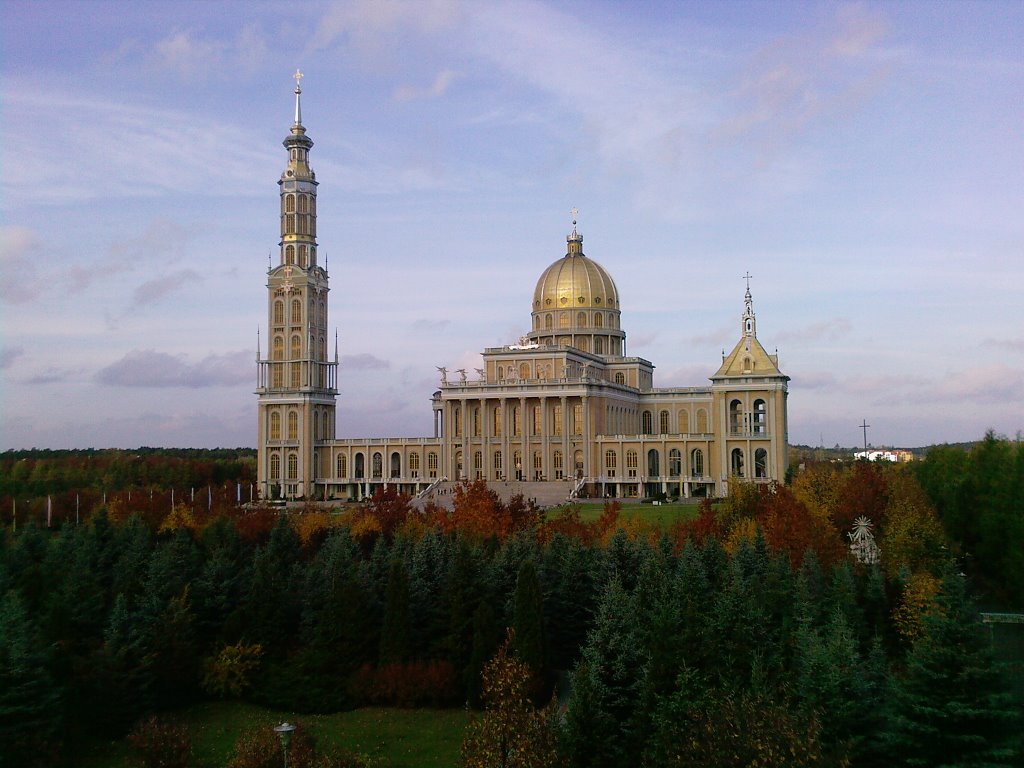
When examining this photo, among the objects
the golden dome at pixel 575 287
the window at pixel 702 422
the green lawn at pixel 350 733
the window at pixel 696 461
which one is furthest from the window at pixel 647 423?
the green lawn at pixel 350 733

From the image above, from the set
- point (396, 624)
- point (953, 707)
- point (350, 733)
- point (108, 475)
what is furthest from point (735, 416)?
point (953, 707)

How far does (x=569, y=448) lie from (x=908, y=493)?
37.3 m

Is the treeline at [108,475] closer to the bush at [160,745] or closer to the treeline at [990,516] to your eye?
the bush at [160,745]

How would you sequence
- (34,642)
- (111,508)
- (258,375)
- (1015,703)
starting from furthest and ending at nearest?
(258,375)
(111,508)
(34,642)
(1015,703)

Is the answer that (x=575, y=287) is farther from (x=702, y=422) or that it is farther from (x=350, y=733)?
(x=350, y=733)

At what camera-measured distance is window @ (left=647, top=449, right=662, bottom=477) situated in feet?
312

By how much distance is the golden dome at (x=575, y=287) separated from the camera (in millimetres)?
106938

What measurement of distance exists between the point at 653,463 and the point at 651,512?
2470cm

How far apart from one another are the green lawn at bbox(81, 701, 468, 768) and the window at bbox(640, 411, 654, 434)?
71998 mm

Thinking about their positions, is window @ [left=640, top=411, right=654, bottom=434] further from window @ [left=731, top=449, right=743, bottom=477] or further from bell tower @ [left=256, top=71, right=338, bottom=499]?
bell tower @ [left=256, top=71, right=338, bottom=499]

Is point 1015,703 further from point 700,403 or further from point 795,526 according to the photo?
point 700,403

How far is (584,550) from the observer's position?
145ft

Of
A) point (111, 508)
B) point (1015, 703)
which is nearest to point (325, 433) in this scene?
point (111, 508)

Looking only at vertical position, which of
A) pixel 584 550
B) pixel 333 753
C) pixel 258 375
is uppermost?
pixel 258 375
